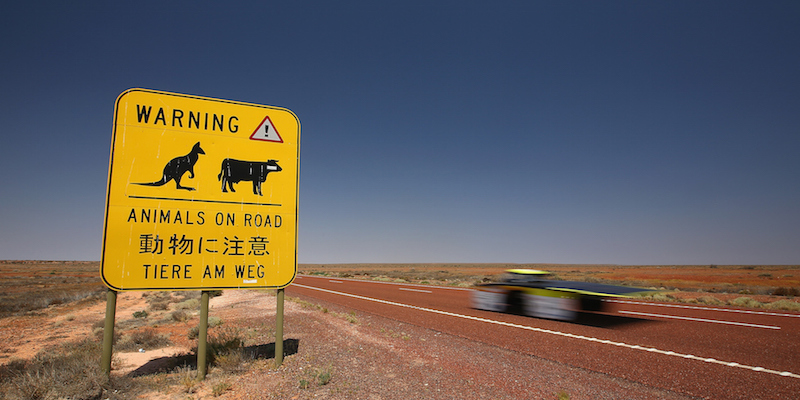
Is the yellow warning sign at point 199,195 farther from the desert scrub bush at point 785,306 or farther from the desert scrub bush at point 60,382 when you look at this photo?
the desert scrub bush at point 785,306

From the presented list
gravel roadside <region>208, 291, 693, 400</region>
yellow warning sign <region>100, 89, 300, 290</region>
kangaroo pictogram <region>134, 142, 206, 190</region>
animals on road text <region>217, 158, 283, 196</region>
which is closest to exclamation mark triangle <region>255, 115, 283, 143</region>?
yellow warning sign <region>100, 89, 300, 290</region>

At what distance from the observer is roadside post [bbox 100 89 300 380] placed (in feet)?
18.7

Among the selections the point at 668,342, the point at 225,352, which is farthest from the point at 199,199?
the point at 668,342

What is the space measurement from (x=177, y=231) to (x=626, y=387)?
717 cm

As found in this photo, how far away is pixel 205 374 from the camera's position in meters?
5.88

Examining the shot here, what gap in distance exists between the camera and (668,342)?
814cm

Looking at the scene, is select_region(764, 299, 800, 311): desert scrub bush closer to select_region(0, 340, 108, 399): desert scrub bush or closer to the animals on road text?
the animals on road text

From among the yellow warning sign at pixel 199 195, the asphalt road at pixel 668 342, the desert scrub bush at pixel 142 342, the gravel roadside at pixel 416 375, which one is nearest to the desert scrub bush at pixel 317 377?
the gravel roadside at pixel 416 375

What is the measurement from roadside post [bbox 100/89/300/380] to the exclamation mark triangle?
0.02 metres

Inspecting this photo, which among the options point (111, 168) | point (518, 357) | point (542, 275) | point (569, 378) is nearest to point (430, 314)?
point (542, 275)

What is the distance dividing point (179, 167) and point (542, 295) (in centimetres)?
1059

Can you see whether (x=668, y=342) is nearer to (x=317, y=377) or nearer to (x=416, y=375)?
(x=416, y=375)

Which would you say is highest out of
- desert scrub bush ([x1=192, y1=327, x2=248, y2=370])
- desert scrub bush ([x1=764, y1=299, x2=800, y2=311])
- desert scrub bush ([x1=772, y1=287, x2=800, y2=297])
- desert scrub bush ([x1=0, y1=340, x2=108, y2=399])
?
desert scrub bush ([x1=0, y1=340, x2=108, y2=399])

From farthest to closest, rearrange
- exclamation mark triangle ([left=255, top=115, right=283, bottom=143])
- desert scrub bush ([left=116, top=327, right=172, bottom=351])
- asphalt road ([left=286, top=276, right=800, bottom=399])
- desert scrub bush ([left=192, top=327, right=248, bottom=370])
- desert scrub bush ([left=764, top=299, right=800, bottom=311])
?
desert scrub bush ([left=764, top=299, right=800, bottom=311]) < desert scrub bush ([left=116, top=327, right=172, bottom=351]) < exclamation mark triangle ([left=255, top=115, right=283, bottom=143]) < desert scrub bush ([left=192, top=327, right=248, bottom=370]) < asphalt road ([left=286, top=276, right=800, bottom=399])
